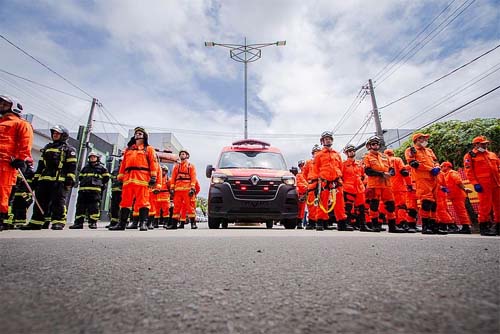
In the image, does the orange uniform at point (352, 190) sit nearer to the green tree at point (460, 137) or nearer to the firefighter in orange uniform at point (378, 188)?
the firefighter in orange uniform at point (378, 188)

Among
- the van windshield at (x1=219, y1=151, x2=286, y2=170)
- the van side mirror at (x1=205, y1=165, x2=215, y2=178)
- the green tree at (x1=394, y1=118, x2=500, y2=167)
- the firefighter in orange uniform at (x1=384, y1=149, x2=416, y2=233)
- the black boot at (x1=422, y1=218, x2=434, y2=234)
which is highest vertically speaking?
the green tree at (x1=394, y1=118, x2=500, y2=167)

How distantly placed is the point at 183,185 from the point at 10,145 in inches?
153

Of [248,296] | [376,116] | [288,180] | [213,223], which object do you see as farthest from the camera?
[376,116]

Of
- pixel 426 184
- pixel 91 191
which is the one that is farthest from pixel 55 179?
pixel 426 184

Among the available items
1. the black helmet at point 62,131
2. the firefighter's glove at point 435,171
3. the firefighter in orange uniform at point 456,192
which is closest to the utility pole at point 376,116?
the firefighter in orange uniform at point 456,192

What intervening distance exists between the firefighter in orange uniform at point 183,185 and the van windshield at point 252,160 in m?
1.17

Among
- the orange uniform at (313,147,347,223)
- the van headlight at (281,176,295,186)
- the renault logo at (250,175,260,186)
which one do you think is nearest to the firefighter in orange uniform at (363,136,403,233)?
the orange uniform at (313,147,347,223)

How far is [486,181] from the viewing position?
5402 millimetres

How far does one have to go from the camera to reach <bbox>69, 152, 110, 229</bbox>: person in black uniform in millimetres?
7188

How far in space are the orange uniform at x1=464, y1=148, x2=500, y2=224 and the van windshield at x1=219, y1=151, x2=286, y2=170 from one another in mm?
4014

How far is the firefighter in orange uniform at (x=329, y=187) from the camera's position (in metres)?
6.14

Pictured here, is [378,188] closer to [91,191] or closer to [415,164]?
[415,164]

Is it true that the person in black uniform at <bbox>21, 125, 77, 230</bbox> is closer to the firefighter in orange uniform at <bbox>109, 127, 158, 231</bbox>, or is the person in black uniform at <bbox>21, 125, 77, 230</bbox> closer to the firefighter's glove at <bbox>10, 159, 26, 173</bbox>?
the firefighter in orange uniform at <bbox>109, 127, 158, 231</bbox>

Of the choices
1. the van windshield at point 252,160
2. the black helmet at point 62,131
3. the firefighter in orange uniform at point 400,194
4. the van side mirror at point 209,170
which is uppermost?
the black helmet at point 62,131
